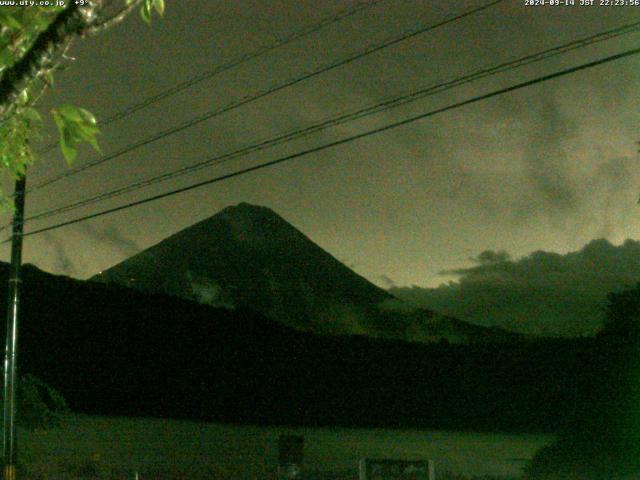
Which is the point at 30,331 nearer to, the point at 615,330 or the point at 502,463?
the point at 502,463

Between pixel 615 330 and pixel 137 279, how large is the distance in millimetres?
20495

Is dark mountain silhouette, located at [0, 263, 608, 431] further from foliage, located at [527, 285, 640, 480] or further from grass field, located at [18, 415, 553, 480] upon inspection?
grass field, located at [18, 415, 553, 480]

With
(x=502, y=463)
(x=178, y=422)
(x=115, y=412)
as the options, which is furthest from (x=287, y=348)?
(x=502, y=463)

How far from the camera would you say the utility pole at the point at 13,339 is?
14492 millimetres

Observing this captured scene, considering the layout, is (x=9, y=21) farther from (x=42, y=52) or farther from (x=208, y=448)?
(x=208, y=448)

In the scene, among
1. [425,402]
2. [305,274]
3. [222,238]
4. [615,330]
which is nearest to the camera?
[615,330]

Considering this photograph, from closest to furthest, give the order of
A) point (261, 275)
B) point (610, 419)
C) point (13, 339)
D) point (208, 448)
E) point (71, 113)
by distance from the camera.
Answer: point (71, 113)
point (610, 419)
point (13, 339)
point (208, 448)
point (261, 275)

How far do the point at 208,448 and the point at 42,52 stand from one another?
55.1ft

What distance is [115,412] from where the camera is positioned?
22.2 metres

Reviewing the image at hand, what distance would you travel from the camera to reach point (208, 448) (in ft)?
66.3

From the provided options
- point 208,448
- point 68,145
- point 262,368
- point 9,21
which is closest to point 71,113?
point 68,145

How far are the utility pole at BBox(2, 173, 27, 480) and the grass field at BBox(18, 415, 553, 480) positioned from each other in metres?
2.89

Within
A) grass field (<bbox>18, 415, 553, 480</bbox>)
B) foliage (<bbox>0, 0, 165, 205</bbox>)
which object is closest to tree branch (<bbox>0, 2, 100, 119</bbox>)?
foliage (<bbox>0, 0, 165, 205</bbox>)

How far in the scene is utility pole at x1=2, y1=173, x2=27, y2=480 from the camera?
47.5 feet
